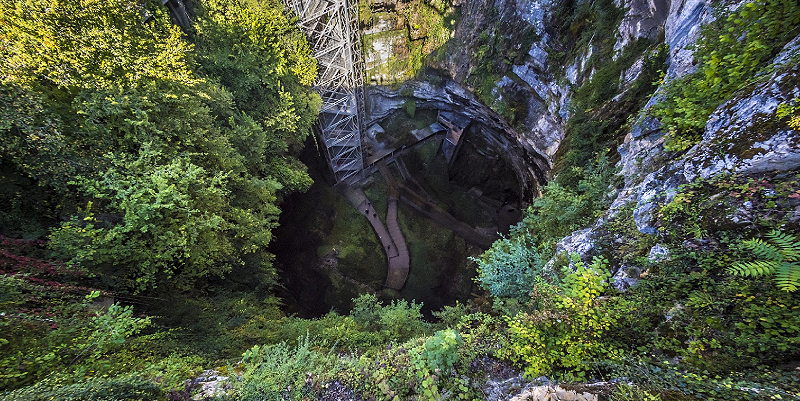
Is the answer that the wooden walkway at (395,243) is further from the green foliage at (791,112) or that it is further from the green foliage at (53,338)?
the green foliage at (791,112)

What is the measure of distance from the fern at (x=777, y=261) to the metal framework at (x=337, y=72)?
36.6 feet

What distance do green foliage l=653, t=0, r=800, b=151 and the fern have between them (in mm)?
1789

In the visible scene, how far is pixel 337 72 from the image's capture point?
1101 cm

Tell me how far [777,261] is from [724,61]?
2.73m

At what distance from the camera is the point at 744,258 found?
8.87 ft

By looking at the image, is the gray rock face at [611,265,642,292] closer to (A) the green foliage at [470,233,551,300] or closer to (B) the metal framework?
(A) the green foliage at [470,233,551,300]

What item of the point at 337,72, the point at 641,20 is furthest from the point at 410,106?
the point at 641,20

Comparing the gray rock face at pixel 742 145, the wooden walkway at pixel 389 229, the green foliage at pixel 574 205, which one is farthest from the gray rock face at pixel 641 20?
the wooden walkway at pixel 389 229

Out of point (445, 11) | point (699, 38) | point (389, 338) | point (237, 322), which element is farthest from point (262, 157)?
point (699, 38)

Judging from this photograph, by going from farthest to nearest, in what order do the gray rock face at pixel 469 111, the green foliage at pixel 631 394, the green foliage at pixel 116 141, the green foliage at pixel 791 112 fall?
the gray rock face at pixel 469 111 → the green foliage at pixel 116 141 → the green foliage at pixel 791 112 → the green foliage at pixel 631 394

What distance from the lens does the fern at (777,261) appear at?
2.24m

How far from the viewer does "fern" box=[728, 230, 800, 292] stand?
2245 millimetres

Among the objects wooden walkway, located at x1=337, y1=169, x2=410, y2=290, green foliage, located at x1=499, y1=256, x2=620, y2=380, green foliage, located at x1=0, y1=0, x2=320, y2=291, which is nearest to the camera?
green foliage, located at x1=499, y1=256, x2=620, y2=380

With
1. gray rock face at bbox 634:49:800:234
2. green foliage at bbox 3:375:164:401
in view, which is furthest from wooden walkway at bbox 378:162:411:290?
gray rock face at bbox 634:49:800:234
